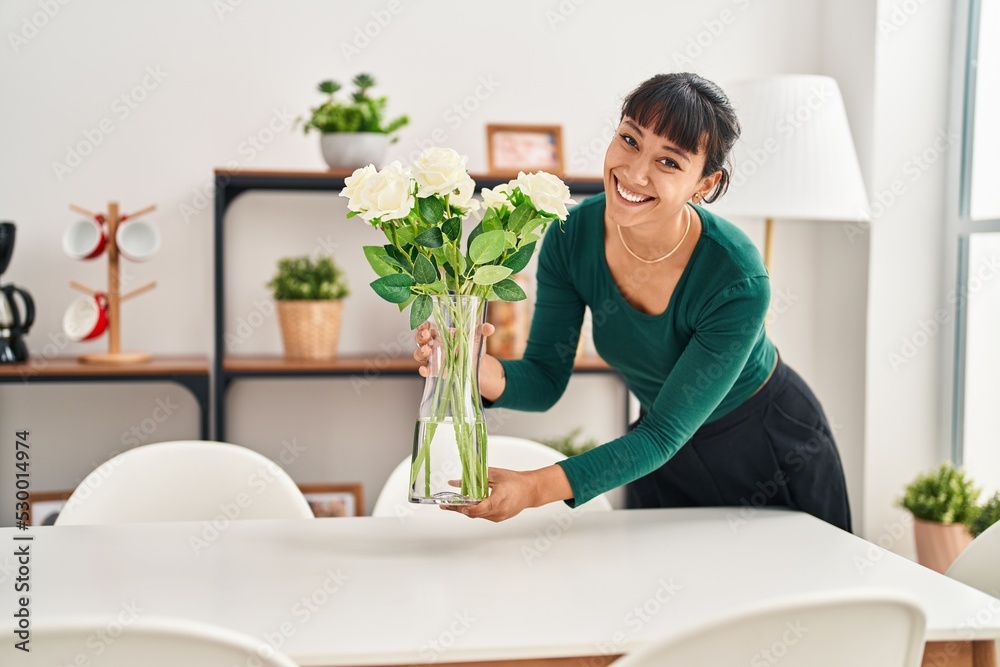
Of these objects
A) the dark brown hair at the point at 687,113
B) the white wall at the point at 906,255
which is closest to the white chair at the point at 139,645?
the dark brown hair at the point at 687,113

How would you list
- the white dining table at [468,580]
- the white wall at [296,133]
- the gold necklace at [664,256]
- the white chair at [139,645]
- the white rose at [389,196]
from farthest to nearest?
1. the white wall at [296,133]
2. the gold necklace at [664,256]
3. the white rose at [389,196]
4. the white dining table at [468,580]
5. the white chair at [139,645]

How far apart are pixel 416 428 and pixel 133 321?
1786mm

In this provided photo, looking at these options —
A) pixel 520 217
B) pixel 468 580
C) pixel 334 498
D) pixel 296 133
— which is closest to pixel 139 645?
pixel 468 580

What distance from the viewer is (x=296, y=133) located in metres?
2.89

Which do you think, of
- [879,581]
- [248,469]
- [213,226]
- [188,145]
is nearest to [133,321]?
[213,226]

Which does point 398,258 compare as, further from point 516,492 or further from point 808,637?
point 808,637

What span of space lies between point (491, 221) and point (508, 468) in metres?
0.69

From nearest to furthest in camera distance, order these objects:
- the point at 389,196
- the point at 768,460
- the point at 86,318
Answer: the point at 389,196 < the point at 768,460 < the point at 86,318

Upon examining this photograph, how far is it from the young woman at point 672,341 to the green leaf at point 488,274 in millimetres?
129

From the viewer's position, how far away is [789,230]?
3209 mm

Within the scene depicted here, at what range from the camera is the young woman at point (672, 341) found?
4.89 feet

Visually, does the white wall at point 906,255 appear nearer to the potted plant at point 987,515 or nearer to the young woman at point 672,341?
the potted plant at point 987,515

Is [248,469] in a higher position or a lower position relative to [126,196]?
lower

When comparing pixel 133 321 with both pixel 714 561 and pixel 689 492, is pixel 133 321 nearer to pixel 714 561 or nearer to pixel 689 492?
pixel 689 492
